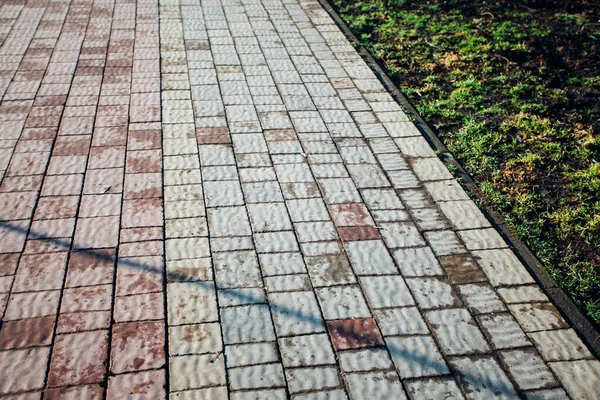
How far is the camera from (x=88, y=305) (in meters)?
3.47

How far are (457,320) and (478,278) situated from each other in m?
0.49

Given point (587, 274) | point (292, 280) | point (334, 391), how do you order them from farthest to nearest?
point (587, 274)
point (292, 280)
point (334, 391)

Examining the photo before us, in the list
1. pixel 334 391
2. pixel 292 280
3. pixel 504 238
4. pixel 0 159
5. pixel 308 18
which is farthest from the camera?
pixel 308 18

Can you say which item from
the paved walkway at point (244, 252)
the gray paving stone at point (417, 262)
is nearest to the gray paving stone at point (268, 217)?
the paved walkway at point (244, 252)

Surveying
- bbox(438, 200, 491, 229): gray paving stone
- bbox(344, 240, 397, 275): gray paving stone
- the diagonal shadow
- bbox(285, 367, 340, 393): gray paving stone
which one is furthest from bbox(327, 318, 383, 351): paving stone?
bbox(438, 200, 491, 229): gray paving stone

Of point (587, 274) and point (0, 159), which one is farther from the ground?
point (587, 274)

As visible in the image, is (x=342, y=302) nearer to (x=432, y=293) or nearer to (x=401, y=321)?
(x=401, y=321)

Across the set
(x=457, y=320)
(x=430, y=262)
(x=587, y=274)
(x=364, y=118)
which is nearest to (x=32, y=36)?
(x=364, y=118)

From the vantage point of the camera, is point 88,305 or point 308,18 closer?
point 88,305

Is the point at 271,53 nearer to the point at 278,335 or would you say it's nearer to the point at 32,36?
the point at 32,36

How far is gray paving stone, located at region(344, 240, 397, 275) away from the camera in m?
3.89

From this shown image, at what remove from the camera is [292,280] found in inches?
148

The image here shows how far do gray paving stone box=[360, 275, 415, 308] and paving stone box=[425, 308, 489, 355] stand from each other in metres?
0.21

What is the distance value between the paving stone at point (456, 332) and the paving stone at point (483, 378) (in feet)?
0.27
